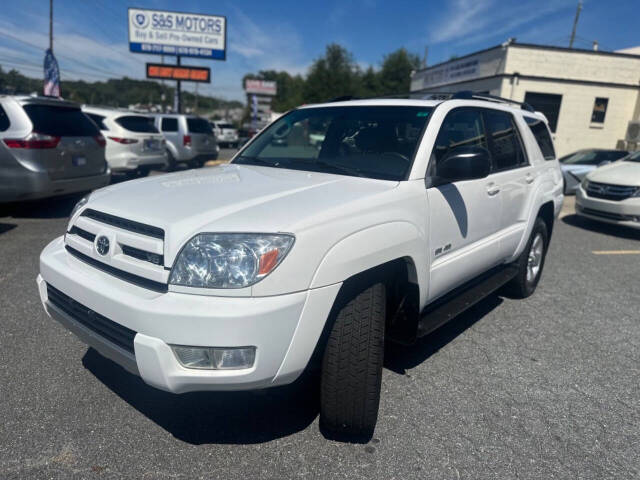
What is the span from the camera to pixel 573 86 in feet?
66.0

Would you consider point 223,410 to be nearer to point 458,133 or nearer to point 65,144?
point 458,133

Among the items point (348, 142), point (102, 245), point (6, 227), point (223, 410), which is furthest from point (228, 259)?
point (6, 227)

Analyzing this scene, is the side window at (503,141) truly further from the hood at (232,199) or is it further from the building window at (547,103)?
the building window at (547,103)

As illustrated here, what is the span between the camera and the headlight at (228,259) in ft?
6.38

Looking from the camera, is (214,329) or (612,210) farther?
(612,210)

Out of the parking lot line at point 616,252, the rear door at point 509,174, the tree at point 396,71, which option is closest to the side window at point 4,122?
the rear door at point 509,174

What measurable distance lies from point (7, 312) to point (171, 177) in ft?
6.60

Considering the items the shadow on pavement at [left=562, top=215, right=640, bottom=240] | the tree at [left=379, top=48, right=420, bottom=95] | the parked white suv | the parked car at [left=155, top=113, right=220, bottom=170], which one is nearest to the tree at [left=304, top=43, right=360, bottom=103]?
the tree at [left=379, top=48, right=420, bottom=95]

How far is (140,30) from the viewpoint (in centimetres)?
2675

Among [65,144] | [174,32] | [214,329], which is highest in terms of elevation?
[174,32]

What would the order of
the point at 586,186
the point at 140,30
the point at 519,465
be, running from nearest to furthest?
the point at 519,465 → the point at 586,186 → the point at 140,30

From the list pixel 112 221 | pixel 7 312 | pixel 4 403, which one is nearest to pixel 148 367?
pixel 112 221

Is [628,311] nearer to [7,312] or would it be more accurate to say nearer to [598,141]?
[7,312]

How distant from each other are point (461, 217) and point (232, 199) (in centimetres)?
160
